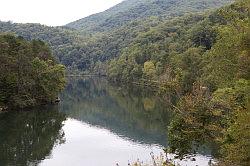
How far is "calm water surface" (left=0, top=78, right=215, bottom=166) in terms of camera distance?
58.4 meters

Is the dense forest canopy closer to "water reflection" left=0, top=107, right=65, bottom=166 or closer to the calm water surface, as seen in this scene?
the calm water surface

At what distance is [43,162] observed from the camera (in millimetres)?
56406

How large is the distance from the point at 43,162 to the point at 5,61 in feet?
153

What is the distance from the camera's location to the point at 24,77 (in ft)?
336

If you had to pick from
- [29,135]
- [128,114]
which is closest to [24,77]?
[128,114]

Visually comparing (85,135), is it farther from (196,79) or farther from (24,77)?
(196,79)

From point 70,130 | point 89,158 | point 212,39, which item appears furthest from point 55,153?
point 212,39

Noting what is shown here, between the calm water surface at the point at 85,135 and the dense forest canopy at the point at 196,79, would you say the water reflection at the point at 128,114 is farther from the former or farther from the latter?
the dense forest canopy at the point at 196,79

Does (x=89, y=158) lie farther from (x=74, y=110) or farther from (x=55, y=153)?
(x=74, y=110)

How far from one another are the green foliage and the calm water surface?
4491 millimetres

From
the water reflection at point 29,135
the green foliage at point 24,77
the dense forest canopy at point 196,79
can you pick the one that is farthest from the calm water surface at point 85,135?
the dense forest canopy at point 196,79

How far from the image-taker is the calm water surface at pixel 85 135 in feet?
192

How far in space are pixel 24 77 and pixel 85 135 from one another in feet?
101

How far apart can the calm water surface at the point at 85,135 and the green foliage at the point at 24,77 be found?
4491mm
